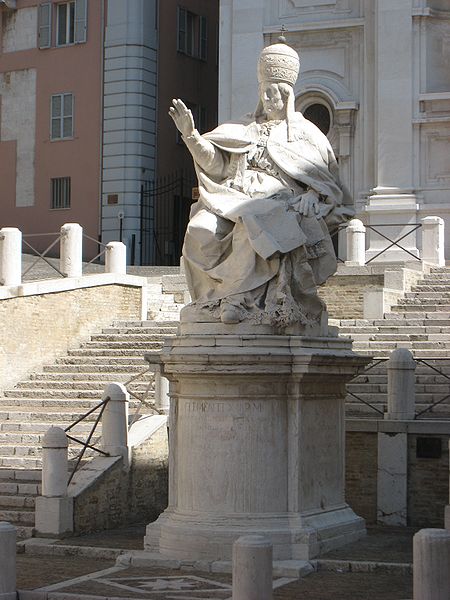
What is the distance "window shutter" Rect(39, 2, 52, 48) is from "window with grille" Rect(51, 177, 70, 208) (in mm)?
3480

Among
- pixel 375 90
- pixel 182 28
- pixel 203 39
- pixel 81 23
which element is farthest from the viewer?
pixel 203 39

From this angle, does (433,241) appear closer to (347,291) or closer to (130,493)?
(347,291)

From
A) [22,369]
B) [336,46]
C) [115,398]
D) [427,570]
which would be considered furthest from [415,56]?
[427,570]

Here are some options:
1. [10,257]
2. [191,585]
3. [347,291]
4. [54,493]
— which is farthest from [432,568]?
[347,291]

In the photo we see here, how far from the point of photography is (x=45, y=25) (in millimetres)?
37875

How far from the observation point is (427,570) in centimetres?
972

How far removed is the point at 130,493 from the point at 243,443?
13.2 feet

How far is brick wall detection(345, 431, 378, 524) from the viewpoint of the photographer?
16.5 m

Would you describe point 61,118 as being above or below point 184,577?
above

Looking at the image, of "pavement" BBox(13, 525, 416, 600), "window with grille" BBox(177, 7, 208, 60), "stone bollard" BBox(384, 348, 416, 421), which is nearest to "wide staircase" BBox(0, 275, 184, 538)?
"pavement" BBox(13, 525, 416, 600)

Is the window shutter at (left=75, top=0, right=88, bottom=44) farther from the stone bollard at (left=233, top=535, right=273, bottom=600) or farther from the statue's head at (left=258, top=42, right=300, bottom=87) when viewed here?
the stone bollard at (left=233, top=535, right=273, bottom=600)

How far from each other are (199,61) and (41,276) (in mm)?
13130

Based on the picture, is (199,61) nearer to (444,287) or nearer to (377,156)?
(377,156)

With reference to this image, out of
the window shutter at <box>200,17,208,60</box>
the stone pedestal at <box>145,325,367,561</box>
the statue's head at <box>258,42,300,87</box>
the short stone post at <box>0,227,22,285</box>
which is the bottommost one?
the stone pedestal at <box>145,325,367,561</box>
